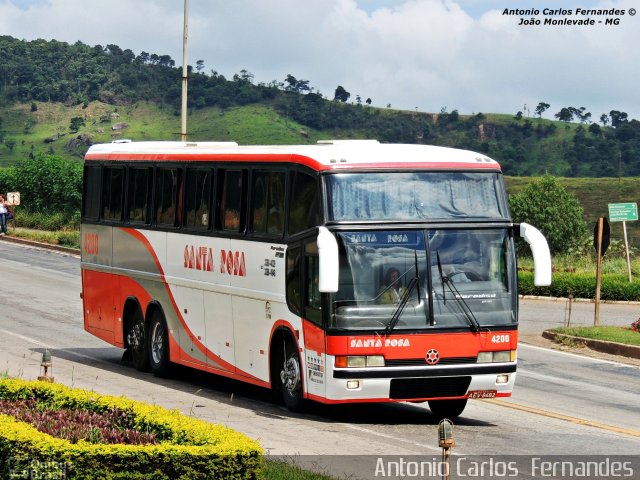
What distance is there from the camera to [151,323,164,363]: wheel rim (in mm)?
20688

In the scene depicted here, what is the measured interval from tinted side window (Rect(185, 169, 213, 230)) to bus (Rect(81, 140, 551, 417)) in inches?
3.3

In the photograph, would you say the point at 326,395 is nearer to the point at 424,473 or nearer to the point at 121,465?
the point at 424,473

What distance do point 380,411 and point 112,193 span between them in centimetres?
720

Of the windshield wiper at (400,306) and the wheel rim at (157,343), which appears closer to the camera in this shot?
the windshield wiper at (400,306)

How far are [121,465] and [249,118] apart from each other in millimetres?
190302

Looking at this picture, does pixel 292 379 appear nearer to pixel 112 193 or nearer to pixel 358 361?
pixel 358 361

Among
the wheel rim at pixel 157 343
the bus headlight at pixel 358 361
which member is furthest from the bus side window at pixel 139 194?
the bus headlight at pixel 358 361

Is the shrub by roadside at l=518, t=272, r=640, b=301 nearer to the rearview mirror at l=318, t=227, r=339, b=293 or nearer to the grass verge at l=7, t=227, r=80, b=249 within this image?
the grass verge at l=7, t=227, r=80, b=249

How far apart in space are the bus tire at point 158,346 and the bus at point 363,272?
1673 millimetres

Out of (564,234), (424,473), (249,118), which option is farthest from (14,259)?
(249,118)

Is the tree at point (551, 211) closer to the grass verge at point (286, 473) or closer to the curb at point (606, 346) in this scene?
the curb at point (606, 346)

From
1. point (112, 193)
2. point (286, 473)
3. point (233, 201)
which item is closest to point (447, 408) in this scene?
point (233, 201)

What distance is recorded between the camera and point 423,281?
15.5 m

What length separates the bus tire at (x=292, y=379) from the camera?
16.4 m
